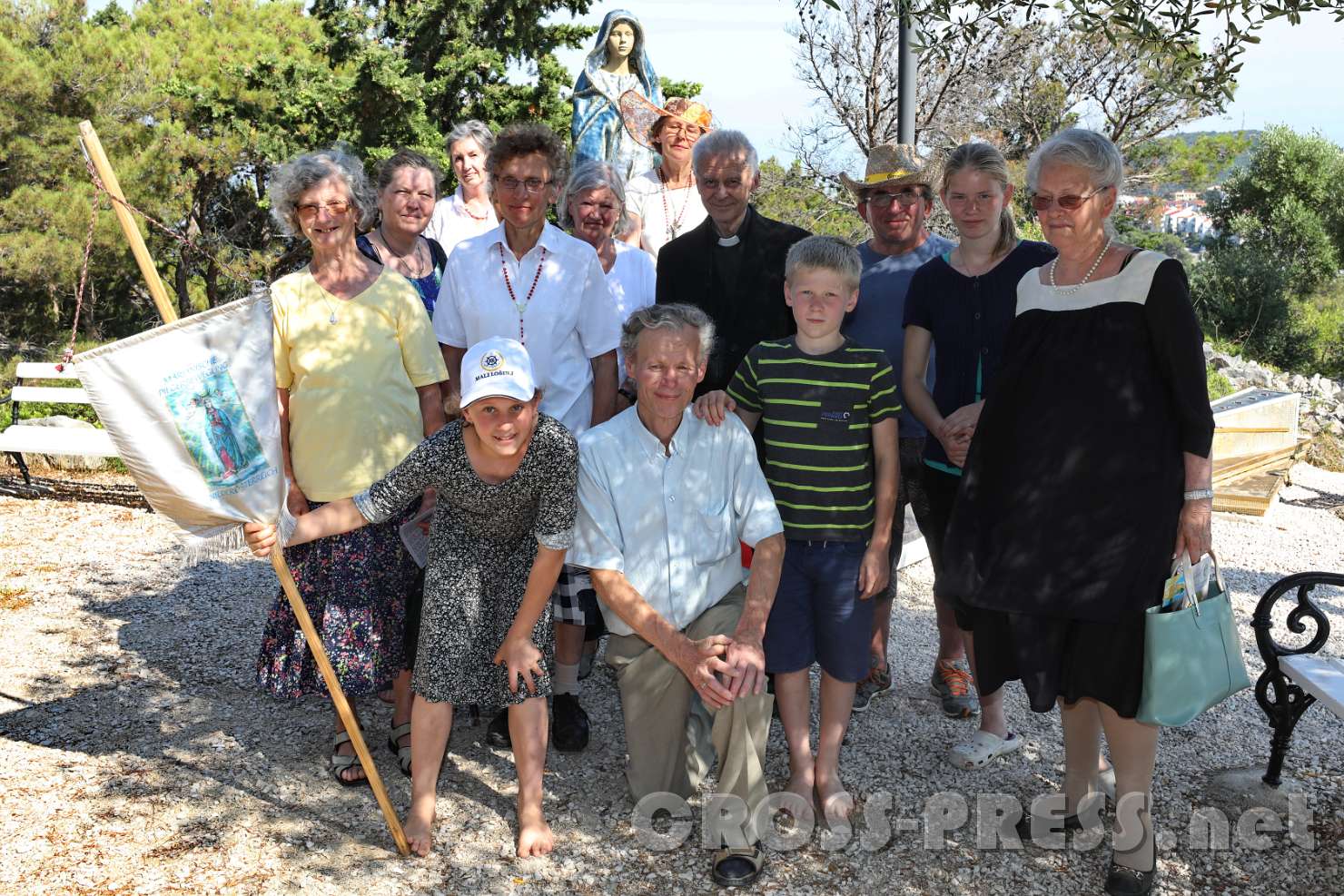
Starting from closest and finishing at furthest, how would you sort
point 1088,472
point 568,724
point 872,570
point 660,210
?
point 1088,472, point 872,570, point 568,724, point 660,210

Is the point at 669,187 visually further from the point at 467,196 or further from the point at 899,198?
the point at 899,198

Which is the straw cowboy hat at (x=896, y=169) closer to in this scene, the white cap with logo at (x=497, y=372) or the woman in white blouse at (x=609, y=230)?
the woman in white blouse at (x=609, y=230)

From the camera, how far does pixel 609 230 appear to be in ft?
14.0

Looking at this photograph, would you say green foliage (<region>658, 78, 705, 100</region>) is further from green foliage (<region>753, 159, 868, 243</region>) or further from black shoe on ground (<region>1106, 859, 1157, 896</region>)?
black shoe on ground (<region>1106, 859, 1157, 896</region>)

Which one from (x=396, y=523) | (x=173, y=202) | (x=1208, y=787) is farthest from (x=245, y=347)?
(x=173, y=202)

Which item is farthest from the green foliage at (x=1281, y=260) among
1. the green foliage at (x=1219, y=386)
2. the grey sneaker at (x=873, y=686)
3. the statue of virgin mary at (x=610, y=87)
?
the grey sneaker at (x=873, y=686)

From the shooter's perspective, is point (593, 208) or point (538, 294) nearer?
point (538, 294)

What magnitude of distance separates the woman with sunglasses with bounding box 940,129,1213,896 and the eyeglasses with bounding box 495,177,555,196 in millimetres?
1724

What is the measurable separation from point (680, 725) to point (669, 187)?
106 inches

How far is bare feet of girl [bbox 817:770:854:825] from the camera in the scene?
11.4 ft

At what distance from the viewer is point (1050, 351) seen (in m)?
3.01

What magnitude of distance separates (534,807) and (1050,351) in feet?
6.99

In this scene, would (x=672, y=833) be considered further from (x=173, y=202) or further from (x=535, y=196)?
(x=173, y=202)

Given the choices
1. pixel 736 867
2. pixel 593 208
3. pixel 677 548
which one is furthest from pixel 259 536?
pixel 593 208
